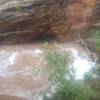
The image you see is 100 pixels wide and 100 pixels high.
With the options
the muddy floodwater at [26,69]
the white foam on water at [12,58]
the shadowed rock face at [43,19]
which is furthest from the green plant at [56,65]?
the shadowed rock face at [43,19]

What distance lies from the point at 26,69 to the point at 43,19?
1817mm

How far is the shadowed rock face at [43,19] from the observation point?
7.25m

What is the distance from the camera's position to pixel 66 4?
295 inches

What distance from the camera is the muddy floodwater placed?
4961 millimetres

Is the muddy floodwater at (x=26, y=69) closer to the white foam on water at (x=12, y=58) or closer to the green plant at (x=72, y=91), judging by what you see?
the white foam on water at (x=12, y=58)

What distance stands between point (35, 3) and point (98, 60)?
2.34 metres

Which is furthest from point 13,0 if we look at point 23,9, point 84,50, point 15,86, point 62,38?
point 15,86

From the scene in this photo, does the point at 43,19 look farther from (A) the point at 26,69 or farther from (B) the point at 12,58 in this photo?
(A) the point at 26,69

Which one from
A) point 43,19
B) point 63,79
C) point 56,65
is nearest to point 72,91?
point 63,79

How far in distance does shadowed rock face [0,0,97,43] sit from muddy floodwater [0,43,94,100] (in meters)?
0.29

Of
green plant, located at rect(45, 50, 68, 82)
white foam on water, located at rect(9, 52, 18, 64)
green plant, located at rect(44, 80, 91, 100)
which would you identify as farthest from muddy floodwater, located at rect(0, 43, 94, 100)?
green plant, located at rect(44, 80, 91, 100)

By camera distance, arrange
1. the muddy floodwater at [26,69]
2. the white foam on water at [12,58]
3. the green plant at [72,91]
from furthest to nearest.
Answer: the white foam on water at [12,58], the muddy floodwater at [26,69], the green plant at [72,91]

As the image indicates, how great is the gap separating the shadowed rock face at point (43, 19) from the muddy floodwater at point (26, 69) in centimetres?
29

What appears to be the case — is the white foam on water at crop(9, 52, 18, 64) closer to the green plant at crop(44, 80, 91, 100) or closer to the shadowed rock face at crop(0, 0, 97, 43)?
the shadowed rock face at crop(0, 0, 97, 43)
